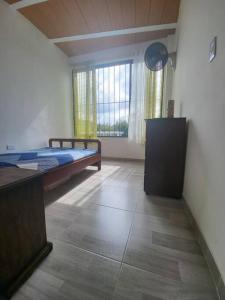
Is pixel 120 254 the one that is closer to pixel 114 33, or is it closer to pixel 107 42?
pixel 114 33

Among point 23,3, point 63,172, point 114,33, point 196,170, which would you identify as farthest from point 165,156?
point 23,3

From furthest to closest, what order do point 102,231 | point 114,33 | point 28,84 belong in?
1. point 114,33
2. point 28,84
3. point 102,231

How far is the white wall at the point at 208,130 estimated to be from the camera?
848mm

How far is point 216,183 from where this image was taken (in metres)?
0.89

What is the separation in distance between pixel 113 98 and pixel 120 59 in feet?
2.98

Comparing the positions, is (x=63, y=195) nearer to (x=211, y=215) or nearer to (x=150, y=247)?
(x=150, y=247)

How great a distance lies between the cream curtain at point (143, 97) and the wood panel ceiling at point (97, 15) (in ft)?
2.35

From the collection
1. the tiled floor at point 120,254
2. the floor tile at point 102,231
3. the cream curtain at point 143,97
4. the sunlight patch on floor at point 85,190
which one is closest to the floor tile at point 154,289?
the tiled floor at point 120,254

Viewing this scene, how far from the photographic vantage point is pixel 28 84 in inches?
108

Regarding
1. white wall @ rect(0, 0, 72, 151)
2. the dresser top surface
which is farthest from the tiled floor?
white wall @ rect(0, 0, 72, 151)

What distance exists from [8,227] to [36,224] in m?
0.20

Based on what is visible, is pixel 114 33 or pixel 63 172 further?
pixel 114 33

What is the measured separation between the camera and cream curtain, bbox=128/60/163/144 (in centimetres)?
318

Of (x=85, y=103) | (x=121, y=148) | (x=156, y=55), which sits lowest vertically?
(x=121, y=148)
